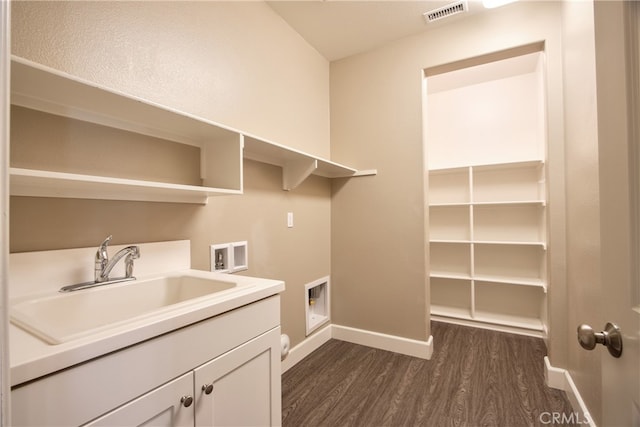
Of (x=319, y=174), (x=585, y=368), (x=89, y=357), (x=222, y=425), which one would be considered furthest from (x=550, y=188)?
(x=89, y=357)

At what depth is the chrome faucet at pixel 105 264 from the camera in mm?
980

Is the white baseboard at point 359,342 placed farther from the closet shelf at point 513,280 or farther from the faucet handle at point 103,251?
the faucet handle at point 103,251

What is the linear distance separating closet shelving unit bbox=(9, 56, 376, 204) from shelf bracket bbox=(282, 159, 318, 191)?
20 cm

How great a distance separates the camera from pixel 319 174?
2.45m

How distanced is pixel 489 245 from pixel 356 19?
2517mm

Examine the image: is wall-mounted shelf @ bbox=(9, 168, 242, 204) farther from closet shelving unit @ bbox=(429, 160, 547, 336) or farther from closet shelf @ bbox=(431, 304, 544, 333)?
closet shelf @ bbox=(431, 304, 544, 333)

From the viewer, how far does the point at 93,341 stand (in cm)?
60

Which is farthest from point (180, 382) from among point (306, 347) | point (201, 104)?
point (306, 347)

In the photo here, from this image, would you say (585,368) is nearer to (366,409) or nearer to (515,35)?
(366,409)

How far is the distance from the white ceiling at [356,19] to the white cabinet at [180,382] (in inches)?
79.9

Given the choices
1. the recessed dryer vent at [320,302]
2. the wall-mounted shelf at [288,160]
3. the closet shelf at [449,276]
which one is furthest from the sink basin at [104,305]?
the closet shelf at [449,276]

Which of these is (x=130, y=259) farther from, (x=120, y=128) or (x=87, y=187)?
(x=120, y=128)

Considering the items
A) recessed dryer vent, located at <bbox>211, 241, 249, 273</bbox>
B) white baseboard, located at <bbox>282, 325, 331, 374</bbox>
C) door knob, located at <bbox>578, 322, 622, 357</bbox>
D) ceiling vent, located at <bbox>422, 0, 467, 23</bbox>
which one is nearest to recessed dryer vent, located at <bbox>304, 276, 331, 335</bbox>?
white baseboard, located at <bbox>282, 325, 331, 374</bbox>

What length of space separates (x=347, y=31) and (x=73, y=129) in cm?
203
